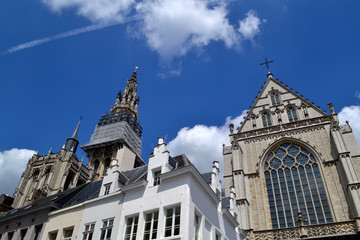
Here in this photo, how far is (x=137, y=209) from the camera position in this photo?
39.2ft

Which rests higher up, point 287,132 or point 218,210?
point 287,132

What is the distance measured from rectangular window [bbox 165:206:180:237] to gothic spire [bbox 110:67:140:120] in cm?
5347

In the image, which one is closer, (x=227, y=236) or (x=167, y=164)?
(x=167, y=164)

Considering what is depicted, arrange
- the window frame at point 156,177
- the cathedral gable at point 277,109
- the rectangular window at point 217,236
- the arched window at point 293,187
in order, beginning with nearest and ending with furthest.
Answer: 1. the window frame at point 156,177
2. the rectangular window at point 217,236
3. the arched window at point 293,187
4. the cathedral gable at point 277,109

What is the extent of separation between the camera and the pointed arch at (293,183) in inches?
728

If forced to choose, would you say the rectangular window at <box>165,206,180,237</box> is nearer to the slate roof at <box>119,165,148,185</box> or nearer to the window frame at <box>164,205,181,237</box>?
the window frame at <box>164,205,181,237</box>

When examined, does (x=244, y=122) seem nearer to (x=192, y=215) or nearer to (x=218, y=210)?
(x=218, y=210)

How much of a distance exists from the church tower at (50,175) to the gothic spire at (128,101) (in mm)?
15519

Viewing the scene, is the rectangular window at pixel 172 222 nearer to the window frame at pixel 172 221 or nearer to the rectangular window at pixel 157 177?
the window frame at pixel 172 221

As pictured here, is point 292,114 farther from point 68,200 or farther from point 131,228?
point 68,200

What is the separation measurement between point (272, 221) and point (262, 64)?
16135mm

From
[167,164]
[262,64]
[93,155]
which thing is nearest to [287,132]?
[262,64]

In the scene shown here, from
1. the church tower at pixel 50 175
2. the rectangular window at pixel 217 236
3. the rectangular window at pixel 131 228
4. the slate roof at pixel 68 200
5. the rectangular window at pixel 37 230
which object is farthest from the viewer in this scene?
the church tower at pixel 50 175

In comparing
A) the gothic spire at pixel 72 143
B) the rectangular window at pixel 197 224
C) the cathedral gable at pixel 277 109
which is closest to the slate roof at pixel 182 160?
the rectangular window at pixel 197 224
